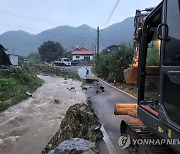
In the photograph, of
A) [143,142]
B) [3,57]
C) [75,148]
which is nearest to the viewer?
[143,142]

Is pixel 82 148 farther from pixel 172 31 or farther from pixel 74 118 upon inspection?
pixel 172 31

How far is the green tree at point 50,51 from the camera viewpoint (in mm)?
80688

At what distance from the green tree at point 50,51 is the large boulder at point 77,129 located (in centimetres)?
7095

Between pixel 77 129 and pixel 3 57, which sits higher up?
pixel 3 57

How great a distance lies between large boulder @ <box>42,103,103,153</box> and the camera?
29.5ft

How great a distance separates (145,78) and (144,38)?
78cm

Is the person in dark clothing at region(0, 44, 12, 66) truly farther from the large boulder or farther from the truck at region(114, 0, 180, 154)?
the truck at region(114, 0, 180, 154)

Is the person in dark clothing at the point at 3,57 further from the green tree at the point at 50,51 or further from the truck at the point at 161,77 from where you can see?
the green tree at the point at 50,51

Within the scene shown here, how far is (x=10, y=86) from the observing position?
24.6 meters

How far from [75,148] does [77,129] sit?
2787mm

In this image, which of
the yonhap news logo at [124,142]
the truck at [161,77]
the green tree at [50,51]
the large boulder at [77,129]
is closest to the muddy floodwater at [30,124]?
the large boulder at [77,129]

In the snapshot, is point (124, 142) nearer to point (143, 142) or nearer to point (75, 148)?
point (75, 148)

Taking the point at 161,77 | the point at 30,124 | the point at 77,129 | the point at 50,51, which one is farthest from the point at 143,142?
the point at 50,51

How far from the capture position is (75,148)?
6832 millimetres
